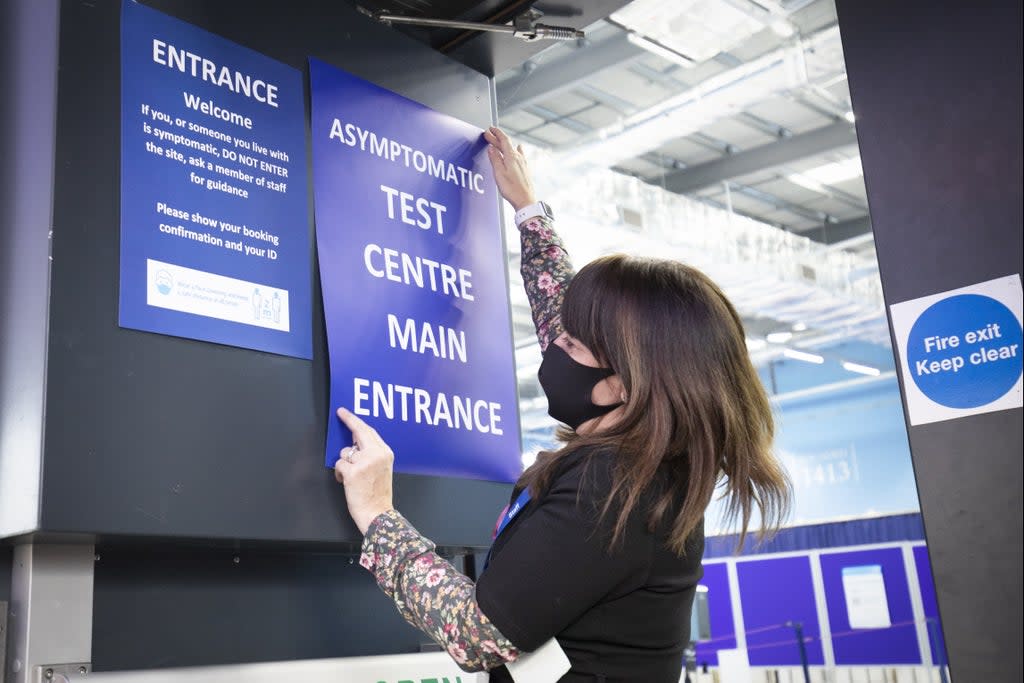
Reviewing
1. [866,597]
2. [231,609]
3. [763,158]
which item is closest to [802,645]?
[866,597]

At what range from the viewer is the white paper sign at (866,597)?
9.38 m

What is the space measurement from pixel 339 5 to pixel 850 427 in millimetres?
14557

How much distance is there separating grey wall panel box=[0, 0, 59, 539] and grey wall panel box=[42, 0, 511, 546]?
0.8 inches

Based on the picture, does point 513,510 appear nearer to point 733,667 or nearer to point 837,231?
point 733,667

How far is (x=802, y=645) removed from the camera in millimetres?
9258

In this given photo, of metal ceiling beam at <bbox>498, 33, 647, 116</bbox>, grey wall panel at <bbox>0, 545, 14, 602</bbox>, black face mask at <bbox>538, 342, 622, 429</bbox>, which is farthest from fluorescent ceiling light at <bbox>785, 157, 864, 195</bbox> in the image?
grey wall panel at <bbox>0, 545, 14, 602</bbox>

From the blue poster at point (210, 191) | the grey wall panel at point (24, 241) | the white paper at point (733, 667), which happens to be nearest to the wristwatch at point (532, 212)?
the blue poster at point (210, 191)

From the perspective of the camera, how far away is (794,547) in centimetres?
1166

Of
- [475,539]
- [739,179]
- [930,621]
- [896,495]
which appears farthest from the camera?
[896,495]

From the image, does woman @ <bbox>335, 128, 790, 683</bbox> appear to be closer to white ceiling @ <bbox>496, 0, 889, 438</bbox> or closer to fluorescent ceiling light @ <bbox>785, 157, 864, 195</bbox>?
white ceiling @ <bbox>496, 0, 889, 438</bbox>

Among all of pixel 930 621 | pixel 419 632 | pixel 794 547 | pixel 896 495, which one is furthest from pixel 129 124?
pixel 896 495

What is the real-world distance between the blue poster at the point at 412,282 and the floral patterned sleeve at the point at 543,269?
0.08m

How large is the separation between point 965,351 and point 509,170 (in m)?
1.02

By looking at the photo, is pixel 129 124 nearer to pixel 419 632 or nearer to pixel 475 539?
pixel 475 539
